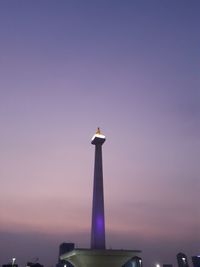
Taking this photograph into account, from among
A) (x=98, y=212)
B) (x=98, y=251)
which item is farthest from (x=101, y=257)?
(x=98, y=212)

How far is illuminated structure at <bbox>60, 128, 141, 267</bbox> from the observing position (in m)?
50.4

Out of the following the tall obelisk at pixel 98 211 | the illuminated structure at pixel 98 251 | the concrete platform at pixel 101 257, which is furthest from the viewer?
the tall obelisk at pixel 98 211

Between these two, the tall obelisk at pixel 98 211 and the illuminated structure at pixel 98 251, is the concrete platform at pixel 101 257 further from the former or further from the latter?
the tall obelisk at pixel 98 211

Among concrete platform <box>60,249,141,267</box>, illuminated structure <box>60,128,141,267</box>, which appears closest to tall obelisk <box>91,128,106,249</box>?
illuminated structure <box>60,128,141,267</box>

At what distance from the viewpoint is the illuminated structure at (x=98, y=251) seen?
50.4 meters

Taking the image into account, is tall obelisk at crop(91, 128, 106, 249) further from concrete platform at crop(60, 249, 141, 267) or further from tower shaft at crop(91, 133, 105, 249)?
concrete platform at crop(60, 249, 141, 267)

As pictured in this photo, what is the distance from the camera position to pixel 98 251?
164 ft

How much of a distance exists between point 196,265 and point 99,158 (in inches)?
4591

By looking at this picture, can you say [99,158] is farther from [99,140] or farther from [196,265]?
[196,265]

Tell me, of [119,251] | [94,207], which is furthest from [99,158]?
[119,251]

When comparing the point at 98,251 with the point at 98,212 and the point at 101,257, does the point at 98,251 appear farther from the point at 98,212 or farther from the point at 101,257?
the point at 98,212

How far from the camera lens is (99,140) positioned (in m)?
67.2

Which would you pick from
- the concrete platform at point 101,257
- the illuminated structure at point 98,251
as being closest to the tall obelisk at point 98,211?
the illuminated structure at point 98,251

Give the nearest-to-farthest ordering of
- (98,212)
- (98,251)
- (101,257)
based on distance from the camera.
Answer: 1. (98,251)
2. (101,257)
3. (98,212)
